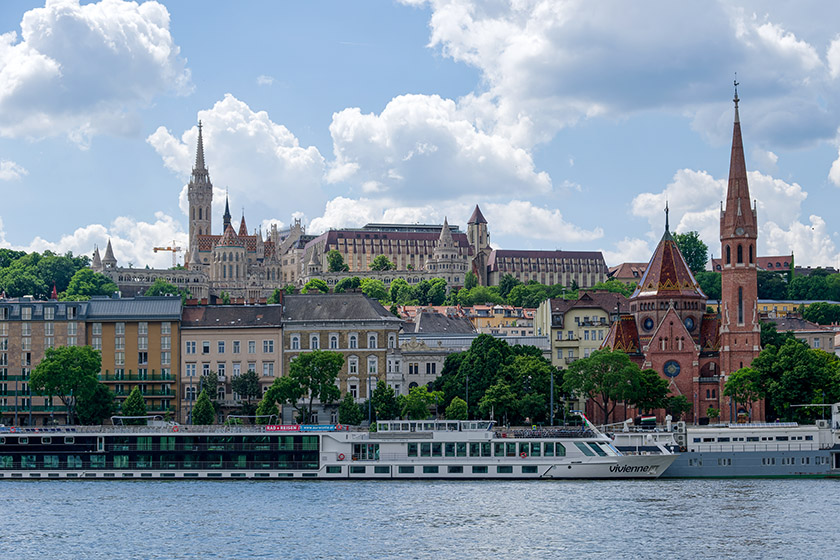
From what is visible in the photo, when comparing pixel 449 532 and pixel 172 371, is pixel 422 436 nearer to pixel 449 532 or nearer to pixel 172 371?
pixel 449 532

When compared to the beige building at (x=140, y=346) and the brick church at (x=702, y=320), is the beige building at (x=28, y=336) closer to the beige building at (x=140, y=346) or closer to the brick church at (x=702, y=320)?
the beige building at (x=140, y=346)

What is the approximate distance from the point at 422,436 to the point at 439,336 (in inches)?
2503

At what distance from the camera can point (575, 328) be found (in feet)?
485

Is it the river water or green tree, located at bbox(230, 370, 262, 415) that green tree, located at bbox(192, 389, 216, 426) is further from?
the river water

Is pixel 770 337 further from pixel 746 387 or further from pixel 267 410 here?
pixel 267 410

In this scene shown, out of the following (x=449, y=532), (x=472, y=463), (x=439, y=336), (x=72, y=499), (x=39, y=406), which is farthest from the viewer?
(x=439, y=336)

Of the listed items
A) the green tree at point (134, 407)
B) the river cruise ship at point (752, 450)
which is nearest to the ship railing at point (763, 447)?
the river cruise ship at point (752, 450)

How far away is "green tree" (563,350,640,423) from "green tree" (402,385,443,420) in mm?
11028

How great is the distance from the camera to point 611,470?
94.2m

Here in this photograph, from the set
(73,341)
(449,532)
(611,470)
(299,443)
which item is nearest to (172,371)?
(73,341)

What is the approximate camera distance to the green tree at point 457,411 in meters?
120

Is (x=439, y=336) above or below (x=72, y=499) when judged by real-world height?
above

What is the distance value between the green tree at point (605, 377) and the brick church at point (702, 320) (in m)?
12.6

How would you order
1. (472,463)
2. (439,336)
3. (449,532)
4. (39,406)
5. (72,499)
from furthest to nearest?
Result: (439,336)
(39,406)
(472,463)
(72,499)
(449,532)
